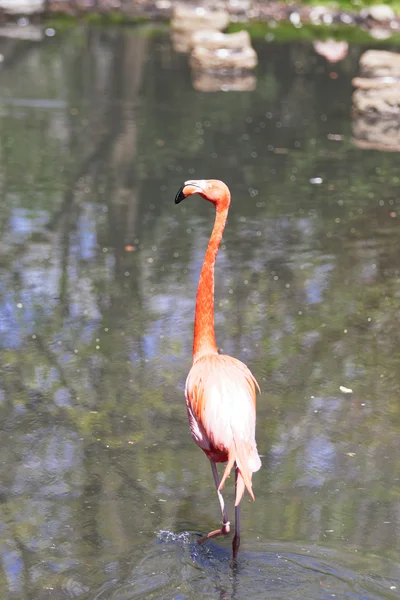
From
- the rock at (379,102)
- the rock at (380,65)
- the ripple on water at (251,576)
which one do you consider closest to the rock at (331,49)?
the rock at (380,65)

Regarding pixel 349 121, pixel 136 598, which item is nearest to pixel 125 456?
pixel 136 598

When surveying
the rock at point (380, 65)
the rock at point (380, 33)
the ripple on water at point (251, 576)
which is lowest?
the rock at point (380, 33)

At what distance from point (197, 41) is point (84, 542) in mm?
14928

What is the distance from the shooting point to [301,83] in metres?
16.7

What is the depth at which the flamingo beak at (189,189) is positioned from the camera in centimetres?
420

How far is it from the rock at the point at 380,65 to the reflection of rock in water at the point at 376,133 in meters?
1.41

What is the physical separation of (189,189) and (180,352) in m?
2.34

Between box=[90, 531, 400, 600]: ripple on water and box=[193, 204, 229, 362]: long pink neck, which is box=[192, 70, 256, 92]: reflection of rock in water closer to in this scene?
box=[193, 204, 229, 362]: long pink neck

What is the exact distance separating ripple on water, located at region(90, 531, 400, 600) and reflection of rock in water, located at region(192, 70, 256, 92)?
1196 centimetres

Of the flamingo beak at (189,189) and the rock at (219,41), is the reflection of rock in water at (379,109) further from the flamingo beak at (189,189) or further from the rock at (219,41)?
the flamingo beak at (189,189)

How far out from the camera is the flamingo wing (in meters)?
3.85

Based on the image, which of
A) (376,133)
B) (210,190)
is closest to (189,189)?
(210,190)

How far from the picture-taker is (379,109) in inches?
539

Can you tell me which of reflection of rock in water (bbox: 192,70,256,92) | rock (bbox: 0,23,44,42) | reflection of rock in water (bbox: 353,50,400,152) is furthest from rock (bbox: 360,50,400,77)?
rock (bbox: 0,23,44,42)
